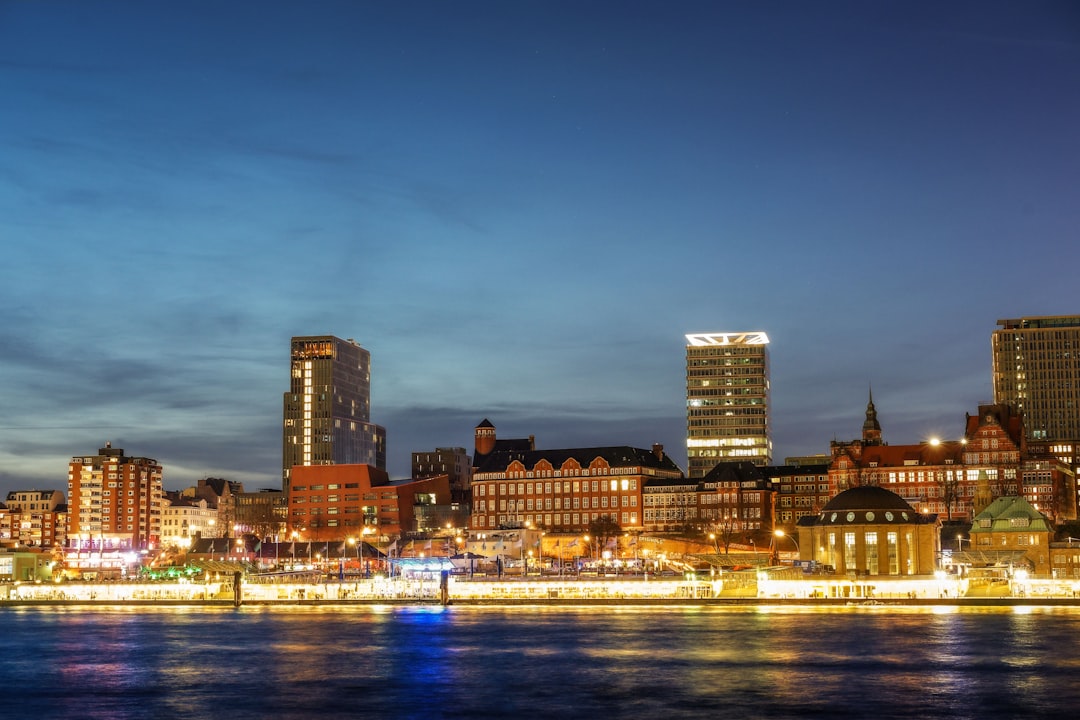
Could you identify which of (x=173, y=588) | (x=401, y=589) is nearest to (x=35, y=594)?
(x=173, y=588)

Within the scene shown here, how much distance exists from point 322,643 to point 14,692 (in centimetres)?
2800

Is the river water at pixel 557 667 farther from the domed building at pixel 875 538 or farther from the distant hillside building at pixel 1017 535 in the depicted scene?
the distant hillside building at pixel 1017 535

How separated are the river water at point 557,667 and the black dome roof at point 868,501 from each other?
118ft

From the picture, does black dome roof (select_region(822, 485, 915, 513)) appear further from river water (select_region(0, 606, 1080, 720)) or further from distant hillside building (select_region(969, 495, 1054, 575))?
river water (select_region(0, 606, 1080, 720))

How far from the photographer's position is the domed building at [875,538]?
166 meters

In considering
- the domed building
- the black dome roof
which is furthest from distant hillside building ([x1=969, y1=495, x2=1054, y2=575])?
the black dome roof

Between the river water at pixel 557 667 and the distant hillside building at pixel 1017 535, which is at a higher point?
the distant hillside building at pixel 1017 535

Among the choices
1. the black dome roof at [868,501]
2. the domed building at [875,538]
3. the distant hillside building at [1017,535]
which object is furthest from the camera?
the distant hillside building at [1017,535]

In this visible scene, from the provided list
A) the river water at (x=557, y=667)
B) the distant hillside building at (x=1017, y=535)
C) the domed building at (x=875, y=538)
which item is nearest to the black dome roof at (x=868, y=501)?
the domed building at (x=875, y=538)

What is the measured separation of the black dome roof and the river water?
36105 millimetres

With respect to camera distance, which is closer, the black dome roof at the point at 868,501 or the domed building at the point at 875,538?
the domed building at the point at 875,538

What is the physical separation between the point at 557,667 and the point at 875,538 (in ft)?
288

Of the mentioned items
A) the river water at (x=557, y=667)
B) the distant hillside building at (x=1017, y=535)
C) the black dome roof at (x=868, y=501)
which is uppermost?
the black dome roof at (x=868, y=501)

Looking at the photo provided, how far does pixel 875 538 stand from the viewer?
167m
